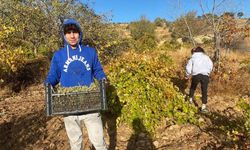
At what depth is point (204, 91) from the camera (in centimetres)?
854

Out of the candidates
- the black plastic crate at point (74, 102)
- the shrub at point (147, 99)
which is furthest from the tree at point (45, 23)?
the black plastic crate at point (74, 102)

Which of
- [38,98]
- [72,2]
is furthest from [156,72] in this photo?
[72,2]

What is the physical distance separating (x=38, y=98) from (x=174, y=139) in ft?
14.9

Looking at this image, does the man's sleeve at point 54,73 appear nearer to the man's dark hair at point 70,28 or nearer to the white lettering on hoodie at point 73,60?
the white lettering on hoodie at point 73,60

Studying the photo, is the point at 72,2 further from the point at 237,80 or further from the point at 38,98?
the point at 237,80

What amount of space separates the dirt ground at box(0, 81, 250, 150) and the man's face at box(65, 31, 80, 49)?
7.46 ft

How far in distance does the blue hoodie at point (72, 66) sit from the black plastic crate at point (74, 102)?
25cm

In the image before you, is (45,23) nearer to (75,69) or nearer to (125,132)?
(125,132)

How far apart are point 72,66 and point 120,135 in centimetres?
269

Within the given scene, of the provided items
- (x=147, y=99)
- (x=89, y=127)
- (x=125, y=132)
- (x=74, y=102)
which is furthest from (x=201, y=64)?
(x=74, y=102)

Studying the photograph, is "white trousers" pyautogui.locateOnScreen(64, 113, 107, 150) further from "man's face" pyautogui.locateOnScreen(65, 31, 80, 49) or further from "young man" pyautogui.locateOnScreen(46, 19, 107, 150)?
"man's face" pyautogui.locateOnScreen(65, 31, 80, 49)

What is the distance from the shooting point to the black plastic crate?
13.3 feet

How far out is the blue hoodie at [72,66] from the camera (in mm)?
4281

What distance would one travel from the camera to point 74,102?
161 inches
